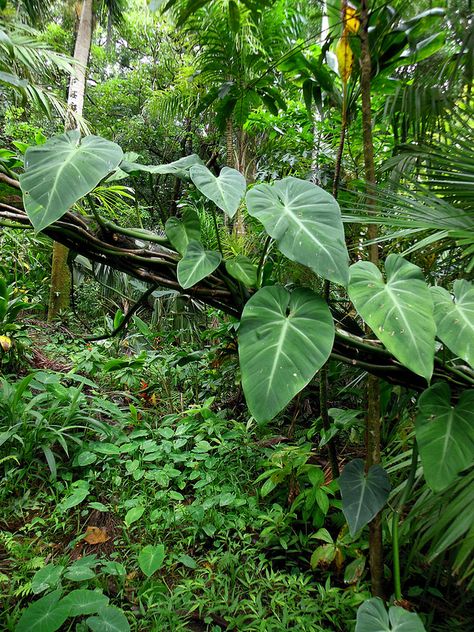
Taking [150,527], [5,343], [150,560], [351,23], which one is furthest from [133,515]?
[351,23]

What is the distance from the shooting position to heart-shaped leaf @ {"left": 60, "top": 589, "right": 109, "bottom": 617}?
1002mm

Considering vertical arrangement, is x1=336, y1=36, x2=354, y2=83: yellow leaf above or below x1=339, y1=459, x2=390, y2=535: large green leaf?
above

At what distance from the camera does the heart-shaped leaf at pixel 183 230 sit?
3.05ft

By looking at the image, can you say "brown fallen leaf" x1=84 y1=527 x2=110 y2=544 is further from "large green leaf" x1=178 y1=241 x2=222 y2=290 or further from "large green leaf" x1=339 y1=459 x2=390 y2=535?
"large green leaf" x1=178 y1=241 x2=222 y2=290

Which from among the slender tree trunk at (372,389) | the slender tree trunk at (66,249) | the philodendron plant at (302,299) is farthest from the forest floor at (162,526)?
the slender tree trunk at (66,249)

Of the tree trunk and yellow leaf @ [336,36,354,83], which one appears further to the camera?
the tree trunk

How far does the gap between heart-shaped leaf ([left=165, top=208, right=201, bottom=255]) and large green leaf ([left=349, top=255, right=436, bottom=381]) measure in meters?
0.39

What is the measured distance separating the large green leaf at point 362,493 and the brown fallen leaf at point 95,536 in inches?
37.6

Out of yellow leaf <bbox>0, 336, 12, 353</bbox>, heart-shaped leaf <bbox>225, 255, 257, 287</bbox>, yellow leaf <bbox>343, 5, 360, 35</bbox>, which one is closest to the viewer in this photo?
heart-shaped leaf <bbox>225, 255, 257, 287</bbox>

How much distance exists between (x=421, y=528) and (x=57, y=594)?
100 cm

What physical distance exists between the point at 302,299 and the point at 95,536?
1.24 meters

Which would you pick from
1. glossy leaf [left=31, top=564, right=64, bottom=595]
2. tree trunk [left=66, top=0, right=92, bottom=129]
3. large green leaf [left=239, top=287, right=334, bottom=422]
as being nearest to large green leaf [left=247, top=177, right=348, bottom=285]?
large green leaf [left=239, top=287, right=334, bottom=422]

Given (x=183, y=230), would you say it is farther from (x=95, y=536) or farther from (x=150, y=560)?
(x=95, y=536)

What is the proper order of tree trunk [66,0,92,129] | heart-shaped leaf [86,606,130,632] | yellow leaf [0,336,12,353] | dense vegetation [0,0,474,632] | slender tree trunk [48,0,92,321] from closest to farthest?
dense vegetation [0,0,474,632] < heart-shaped leaf [86,606,130,632] < yellow leaf [0,336,12,353] < slender tree trunk [48,0,92,321] < tree trunk [66,0,92,129]
